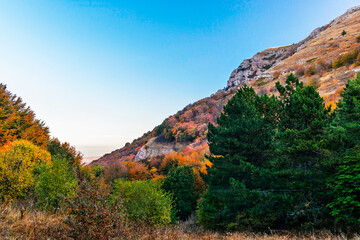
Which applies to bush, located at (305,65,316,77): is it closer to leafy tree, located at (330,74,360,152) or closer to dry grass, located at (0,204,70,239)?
leafy tree, located at (330,74,360,152)

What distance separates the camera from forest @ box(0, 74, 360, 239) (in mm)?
5789

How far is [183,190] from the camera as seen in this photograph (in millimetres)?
24266

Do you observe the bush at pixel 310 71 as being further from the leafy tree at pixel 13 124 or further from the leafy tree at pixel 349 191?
the leafy tree at pixel 13 124

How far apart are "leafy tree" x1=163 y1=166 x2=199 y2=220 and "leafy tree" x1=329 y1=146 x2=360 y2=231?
1792 cm

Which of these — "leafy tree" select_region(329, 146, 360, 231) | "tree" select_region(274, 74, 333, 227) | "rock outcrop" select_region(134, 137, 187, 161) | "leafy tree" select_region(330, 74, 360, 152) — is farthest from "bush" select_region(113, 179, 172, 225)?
"rock outcrop" select_region(134, 137, 187, 161)

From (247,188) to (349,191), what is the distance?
535cm

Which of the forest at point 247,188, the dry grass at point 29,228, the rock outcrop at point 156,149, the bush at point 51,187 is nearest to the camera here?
the dry grass at point 29,228

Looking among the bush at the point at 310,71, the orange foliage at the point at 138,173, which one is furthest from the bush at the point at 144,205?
the bush at the point at 310,71

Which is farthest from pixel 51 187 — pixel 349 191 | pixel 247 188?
pixel 349 191

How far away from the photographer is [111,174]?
35.6 meters

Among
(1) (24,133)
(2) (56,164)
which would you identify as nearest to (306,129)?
(2) (56,164)

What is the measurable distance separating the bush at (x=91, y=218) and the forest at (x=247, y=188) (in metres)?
0.03

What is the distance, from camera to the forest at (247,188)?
5.79 m

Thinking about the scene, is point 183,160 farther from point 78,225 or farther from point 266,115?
point 78,225
